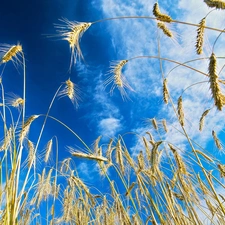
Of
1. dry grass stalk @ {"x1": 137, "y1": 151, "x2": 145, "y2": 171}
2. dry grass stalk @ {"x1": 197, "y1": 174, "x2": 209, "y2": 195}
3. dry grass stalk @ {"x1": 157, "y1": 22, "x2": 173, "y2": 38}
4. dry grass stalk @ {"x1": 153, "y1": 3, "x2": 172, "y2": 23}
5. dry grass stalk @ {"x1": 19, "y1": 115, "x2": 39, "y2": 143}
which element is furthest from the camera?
dry grass stalk @ {"x1": 137, "y1": 151, "x2": 145, "y2": 171}

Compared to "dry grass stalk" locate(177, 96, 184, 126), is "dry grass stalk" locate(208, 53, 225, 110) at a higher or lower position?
lower

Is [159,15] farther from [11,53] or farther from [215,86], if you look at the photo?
[11,53]

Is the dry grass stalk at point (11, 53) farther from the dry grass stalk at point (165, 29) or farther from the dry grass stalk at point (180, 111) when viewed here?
the dry grass stalk at point (180, 111)

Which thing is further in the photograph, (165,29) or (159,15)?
(165,29)

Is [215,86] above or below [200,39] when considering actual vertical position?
below

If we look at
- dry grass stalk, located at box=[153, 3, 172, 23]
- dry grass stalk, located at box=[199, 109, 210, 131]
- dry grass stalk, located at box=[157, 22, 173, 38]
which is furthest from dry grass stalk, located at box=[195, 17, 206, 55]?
dry grass stalk, located at box=[199, 109, 210, 131]

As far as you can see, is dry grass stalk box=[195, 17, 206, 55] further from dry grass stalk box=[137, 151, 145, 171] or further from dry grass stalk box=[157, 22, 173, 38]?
dry grass stalk box=[137, 151, 145, 171]

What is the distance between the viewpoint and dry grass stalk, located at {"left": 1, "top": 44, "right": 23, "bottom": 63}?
7.55 ft

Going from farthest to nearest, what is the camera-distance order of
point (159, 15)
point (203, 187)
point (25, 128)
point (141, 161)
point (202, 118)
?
1. point (141, 161)
2. point (202, 118)
3. point (203, 187)
4. point (25, 128)
5. point (159, 15)

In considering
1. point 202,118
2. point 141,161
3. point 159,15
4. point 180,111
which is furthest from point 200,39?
point 141,161

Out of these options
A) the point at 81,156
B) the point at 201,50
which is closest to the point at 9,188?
the point at 81,156

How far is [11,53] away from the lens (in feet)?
7.88

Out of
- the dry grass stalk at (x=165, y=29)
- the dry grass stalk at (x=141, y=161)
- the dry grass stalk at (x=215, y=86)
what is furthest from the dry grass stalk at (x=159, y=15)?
the dry grass stalk at (x=141, y=161)

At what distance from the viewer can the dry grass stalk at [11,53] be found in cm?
230
